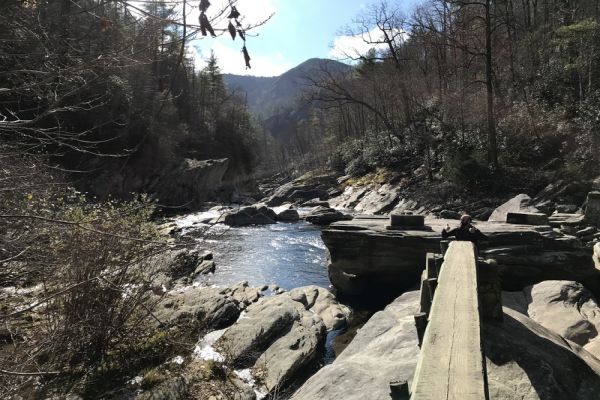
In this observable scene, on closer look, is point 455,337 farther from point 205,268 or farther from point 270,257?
point 270,257

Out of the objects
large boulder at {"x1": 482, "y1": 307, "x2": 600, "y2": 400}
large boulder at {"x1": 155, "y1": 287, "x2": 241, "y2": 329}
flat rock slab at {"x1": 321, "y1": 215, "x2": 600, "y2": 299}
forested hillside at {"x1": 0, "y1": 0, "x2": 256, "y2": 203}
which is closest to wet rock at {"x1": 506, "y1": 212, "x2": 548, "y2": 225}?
Result: flat rock slab at {"x1": 321, "y1": 215, "x2": 600, "y2": 299}

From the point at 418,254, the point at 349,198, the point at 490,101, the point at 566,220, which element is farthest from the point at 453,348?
the point at 349,198

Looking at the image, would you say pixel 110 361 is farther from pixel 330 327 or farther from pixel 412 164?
pixel 412 164

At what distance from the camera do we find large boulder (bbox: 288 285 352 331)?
10141mm

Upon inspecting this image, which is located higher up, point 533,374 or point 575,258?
point 533,374

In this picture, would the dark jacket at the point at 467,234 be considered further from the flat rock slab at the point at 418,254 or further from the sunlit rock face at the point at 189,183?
the sunlit rock face at the point at 189,183

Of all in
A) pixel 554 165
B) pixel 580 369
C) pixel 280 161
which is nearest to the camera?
pixel 580 369

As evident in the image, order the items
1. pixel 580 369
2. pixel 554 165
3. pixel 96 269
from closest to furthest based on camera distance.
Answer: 1. pixel 580 369
2. pixel 96 269
3. pixel 554 165

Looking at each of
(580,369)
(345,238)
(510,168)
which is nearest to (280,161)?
(510,168)

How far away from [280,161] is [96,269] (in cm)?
10335

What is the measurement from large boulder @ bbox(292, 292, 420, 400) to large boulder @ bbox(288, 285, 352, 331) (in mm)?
3079

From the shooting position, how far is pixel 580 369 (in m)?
4.34

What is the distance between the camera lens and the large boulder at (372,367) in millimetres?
4967

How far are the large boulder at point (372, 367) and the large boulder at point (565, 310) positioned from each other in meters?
2.32
